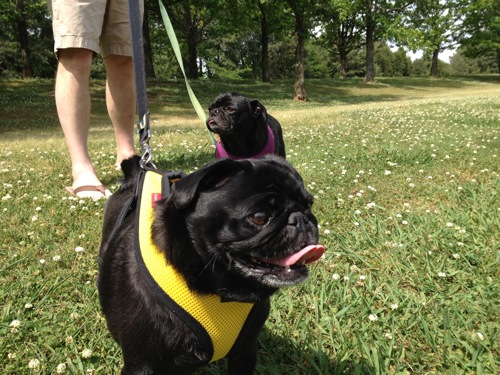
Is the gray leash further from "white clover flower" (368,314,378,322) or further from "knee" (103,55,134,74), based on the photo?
"knee" (103,55,134,74)

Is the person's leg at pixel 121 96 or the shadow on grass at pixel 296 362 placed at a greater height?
the person's leg at pixel 121 96

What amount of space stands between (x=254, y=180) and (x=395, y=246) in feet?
7.23

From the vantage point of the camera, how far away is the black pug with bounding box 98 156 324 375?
5.58 feet

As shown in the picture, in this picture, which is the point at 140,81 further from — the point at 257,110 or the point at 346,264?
the point at 257,110

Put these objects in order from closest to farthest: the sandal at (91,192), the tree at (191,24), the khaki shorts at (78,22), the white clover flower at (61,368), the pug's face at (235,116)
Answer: the white clover flower at (61,368), the khaki shorts at (78,22), the sandal at (91,192), the pug's face at (235,116), the tree at (191,24)

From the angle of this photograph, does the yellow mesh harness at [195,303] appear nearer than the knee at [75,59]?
Yes

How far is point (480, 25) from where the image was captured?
4447cm

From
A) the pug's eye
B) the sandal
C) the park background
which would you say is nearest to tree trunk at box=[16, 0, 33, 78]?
the park background

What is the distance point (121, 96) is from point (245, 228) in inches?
145

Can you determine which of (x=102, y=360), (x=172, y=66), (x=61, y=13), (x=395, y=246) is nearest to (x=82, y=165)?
(x=61, y=13)

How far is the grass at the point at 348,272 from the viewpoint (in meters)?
2.34

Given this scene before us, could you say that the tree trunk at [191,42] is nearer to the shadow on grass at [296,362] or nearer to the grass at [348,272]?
the grass at [348,272]

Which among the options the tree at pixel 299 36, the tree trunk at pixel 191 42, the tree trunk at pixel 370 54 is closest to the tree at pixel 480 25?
the tree trunk at pixel 370 54

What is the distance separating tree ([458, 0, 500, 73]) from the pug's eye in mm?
48523
